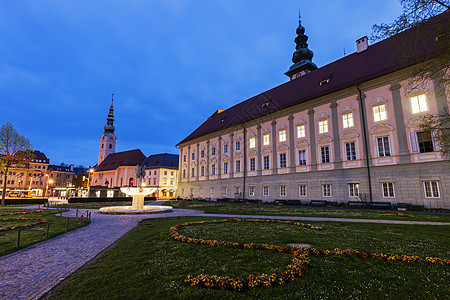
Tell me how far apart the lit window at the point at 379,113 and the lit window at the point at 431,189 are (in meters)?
7.38

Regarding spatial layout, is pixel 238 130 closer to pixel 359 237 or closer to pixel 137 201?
pixel 137 201

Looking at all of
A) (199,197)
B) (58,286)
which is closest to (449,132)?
(58,286)

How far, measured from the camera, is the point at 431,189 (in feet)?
65.5

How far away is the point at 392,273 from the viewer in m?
4.96

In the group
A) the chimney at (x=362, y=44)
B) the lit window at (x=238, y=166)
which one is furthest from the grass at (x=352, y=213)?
the chimney at (x=362, y=44)

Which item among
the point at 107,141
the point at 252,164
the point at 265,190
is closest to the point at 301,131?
the point at 252,164

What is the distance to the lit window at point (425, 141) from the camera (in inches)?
795

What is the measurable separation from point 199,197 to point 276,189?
1995 centimetres

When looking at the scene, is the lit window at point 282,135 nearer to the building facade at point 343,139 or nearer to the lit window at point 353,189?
the building facade at point 343,139

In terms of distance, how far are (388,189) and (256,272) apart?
77.3 ft

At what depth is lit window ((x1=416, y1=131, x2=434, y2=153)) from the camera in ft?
66.2

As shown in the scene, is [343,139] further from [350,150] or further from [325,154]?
[325,154]

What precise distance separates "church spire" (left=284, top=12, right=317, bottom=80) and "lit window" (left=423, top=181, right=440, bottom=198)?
2918 cm

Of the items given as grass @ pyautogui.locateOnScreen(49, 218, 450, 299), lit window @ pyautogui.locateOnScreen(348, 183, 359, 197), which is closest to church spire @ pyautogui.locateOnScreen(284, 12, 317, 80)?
lit window @ pyautogui.locateOnScreen(348, 183, 359, 197)
